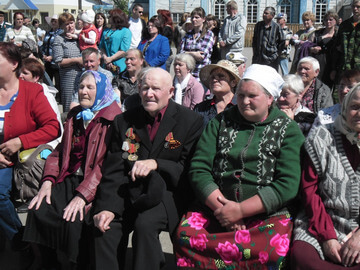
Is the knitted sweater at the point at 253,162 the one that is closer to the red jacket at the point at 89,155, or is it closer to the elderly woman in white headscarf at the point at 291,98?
the red jacket at the point at 89,155

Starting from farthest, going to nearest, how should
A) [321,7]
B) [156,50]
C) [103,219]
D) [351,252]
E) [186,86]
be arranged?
[321,7] → [156,50] → [186,86] → [103,219] → [351,252]

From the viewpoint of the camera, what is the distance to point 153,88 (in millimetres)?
3221

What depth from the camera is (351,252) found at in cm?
251

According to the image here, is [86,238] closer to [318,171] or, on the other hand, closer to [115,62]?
[318,171]

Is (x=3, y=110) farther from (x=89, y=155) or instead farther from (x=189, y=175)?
(x=189, y=175)

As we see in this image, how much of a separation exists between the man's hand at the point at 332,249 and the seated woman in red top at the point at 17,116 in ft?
7.81

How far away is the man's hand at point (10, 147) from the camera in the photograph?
371cm

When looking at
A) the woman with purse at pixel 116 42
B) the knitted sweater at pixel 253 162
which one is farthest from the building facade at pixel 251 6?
the knitted sweater at pixel 253 162

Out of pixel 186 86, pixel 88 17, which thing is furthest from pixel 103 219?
pixel 88 17

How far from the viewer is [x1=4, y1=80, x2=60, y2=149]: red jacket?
3.78 m

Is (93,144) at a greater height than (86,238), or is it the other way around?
(93,144)

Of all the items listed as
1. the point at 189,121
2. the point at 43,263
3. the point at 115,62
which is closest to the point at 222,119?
the point at 189,121

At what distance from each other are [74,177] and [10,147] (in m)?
0.63

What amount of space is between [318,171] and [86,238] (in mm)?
1703
